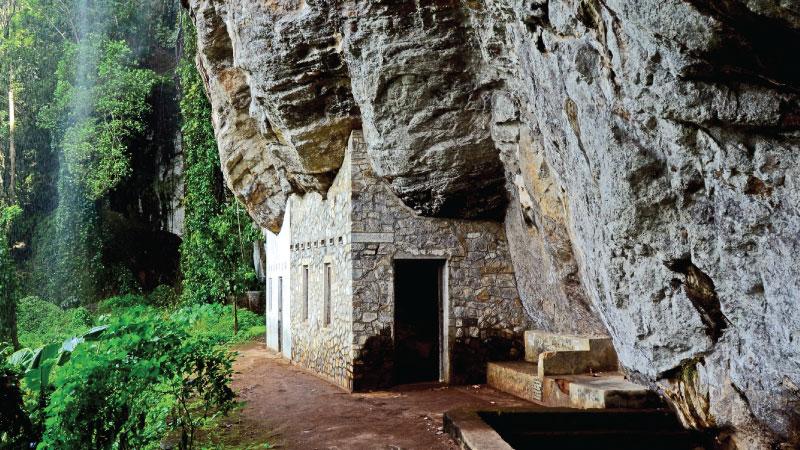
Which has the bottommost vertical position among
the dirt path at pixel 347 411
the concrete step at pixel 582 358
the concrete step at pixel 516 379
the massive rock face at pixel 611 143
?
the dirt path at pixel 347 411

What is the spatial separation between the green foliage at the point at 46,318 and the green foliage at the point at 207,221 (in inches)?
122

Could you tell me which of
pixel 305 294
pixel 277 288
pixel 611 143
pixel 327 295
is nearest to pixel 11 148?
pixel 277 288

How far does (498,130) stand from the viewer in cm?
834

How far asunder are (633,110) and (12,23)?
904 inches

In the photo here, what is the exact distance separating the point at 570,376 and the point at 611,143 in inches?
138

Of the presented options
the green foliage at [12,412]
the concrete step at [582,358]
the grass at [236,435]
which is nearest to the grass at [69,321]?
the grass at [236,435]

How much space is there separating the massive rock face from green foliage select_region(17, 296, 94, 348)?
42.1 feet

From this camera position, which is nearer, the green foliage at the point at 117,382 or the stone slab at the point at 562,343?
the green foliage at the point at 117,382

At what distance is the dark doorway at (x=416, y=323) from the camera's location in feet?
38.3

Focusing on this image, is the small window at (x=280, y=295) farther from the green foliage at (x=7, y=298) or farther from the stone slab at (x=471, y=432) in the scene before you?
the stone slab at (x=471, y=432)

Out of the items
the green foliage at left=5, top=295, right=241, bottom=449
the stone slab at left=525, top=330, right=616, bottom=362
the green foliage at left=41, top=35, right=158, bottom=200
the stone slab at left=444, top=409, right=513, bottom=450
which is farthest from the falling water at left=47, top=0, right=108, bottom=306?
the stone slab at left=444, top=409, right=513, bottom=450

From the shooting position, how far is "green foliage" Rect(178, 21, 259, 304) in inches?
717

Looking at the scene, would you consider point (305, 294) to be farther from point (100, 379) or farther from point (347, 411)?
point (100, 379)

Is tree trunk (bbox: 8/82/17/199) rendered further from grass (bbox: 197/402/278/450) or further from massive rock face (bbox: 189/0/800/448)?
grass (bbox: 197/402/278/450)
